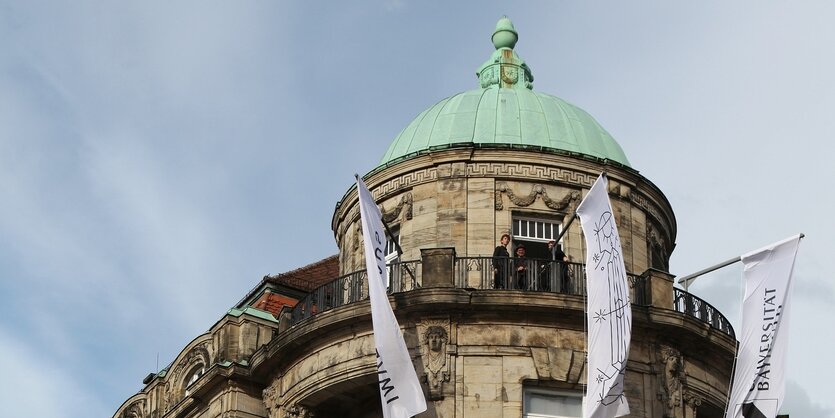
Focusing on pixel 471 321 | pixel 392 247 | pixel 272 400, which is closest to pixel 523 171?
pixel 392 247

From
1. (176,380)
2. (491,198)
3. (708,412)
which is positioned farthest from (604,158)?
(176,380)

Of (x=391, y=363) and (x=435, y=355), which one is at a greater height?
(x=435, y=355)

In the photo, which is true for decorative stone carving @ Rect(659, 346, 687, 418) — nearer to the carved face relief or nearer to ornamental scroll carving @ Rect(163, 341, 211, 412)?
the carved face relief

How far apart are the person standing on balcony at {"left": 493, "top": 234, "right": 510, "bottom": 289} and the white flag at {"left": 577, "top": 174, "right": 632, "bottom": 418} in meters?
2.31

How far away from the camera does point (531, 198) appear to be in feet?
145

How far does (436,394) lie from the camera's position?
4047 cm

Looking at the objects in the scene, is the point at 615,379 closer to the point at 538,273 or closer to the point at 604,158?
the point at 538,273

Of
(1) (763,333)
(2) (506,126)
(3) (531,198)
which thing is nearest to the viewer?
(1) (763,333)

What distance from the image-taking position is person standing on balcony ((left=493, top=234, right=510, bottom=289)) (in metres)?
42.2

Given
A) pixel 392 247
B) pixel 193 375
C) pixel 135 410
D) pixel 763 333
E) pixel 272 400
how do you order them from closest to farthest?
pixel 763 333 → pixel 272 400 → pixel 392 247 → pixel 193 375 → pixel 135 410

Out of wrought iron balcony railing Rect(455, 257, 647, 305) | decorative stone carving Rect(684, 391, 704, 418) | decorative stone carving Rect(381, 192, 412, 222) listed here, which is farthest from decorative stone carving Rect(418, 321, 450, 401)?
decorative stone carving Rect(684, 391, 704, 418)

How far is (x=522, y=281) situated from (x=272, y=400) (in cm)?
652

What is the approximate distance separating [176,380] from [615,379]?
1425 cm

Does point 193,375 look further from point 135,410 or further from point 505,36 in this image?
point 505,36
